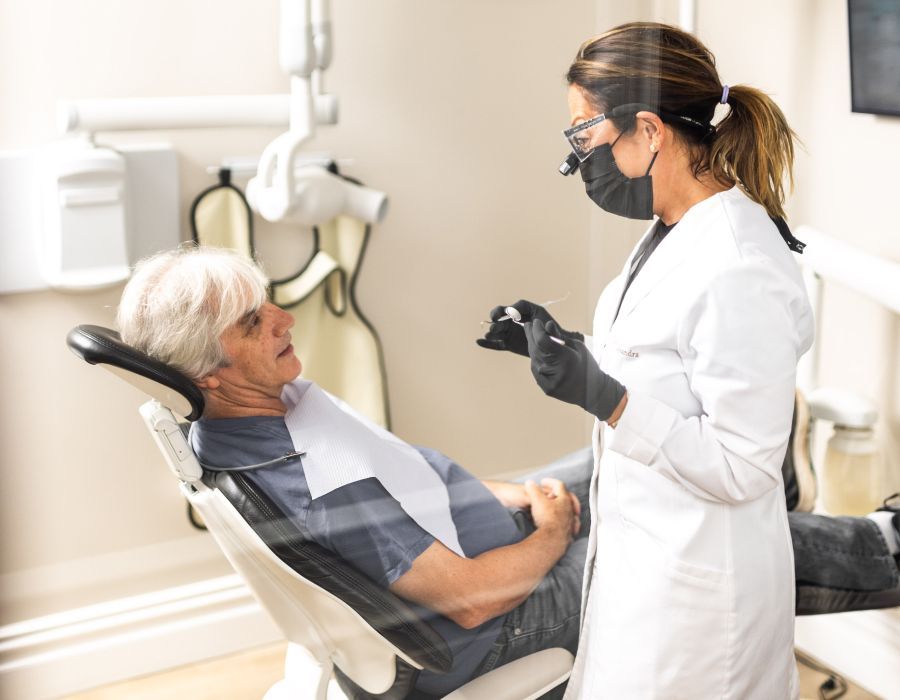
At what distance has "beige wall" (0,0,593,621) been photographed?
117cm

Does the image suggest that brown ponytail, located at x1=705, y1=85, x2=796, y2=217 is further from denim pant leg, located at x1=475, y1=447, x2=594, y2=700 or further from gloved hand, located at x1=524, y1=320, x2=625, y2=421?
denim pant leg, located at x1=475, y1=447, x2=594, y2=700

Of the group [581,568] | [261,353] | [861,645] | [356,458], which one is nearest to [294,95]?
A: [261,353]

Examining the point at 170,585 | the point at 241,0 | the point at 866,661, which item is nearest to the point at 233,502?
the point at 170,585

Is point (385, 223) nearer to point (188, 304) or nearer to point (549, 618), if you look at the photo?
point (188, 304)

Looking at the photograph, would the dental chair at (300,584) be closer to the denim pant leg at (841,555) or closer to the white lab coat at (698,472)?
the white lab coat at (698,472)

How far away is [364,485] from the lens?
1229 millimetres

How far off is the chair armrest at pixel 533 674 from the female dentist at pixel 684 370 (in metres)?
0.08

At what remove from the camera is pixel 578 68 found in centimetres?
117

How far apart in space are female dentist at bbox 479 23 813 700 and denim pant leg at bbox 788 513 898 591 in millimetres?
326

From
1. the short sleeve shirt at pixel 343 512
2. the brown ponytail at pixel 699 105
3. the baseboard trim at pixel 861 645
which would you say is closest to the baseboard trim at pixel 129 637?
the short sleeve shirt at pixel 343 512

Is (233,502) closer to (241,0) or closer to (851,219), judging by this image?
(241,0)

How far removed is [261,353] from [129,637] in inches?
18.1

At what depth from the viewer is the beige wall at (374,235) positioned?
1.17m

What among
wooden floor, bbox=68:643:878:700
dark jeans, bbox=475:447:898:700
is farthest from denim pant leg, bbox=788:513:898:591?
wooden floor, bbox=68:643:878:700
